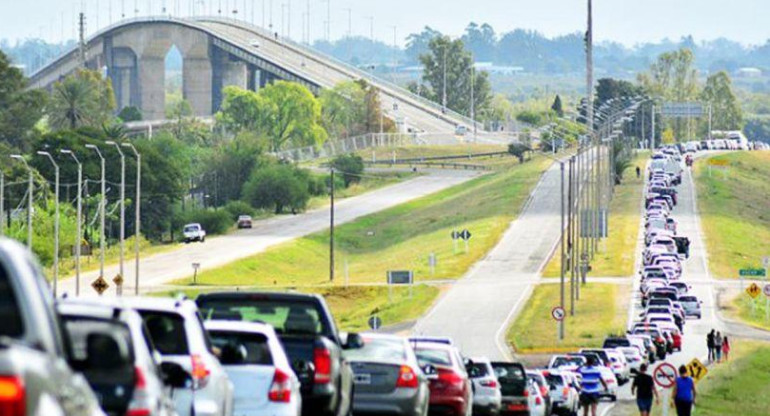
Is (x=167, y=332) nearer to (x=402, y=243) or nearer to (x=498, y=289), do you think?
(x=498, y=289)

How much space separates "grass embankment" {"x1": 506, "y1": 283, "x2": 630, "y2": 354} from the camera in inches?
3120

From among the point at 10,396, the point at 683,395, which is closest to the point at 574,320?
the point at 683,395

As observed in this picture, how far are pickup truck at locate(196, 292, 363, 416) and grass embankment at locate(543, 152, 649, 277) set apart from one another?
93.1m

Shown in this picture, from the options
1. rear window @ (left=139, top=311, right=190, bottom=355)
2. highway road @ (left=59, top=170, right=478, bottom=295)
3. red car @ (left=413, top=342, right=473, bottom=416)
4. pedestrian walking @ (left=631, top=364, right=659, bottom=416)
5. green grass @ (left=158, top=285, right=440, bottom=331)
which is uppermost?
rear window @ (left=139, top=311, right=190, bottom=355)

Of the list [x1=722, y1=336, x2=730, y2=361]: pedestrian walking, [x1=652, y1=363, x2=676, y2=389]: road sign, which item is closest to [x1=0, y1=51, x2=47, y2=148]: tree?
[x1=722, y1=336, x2=730, y2=361]: pedestrian walking

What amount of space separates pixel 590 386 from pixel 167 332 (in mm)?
33792

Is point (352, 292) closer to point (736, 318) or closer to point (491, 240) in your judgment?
point (736, 318)

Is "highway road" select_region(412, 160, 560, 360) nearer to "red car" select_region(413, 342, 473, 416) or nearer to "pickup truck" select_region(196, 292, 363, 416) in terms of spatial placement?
"red car" select_region(413, 342, 473, 416)

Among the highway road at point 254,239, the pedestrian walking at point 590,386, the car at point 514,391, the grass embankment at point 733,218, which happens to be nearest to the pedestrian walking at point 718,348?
the pedestrian walking at point 590,386

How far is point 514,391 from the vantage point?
3662 cm

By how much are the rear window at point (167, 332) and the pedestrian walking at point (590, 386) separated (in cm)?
2925

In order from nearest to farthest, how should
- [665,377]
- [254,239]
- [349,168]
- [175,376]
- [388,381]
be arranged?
[175,376] → [388,381] → [665,377] → [254,239] → [349,168]

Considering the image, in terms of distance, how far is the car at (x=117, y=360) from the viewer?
1019cm

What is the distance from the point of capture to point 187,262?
119 meters
